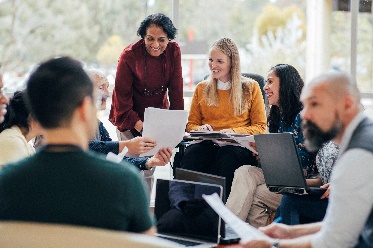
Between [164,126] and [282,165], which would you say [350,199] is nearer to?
[282,165]

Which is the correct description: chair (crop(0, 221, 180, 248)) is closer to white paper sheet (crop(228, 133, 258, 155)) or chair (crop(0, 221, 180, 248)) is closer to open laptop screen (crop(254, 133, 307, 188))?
open laptop screen (crop(254, 133, 307, 188))

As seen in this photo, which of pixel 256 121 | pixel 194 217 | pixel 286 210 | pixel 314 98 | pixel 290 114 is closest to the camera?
pixel 314 98

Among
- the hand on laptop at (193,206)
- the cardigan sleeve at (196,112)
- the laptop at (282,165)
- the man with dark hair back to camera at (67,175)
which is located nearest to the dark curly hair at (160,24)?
the cardigan sleeve at (196,112)

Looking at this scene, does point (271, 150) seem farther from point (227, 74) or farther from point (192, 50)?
point (192, 50)

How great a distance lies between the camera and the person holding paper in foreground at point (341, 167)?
1959 millimetres

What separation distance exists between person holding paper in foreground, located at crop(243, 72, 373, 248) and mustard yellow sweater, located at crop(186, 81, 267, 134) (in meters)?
2.04

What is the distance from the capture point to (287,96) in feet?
13.0

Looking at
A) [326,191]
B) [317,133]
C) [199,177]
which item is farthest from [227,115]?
[317,133]

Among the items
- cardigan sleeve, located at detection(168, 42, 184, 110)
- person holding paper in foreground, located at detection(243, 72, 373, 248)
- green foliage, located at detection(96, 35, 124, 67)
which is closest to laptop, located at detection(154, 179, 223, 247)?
person holding paper in foreground, located at detection(243, 72, 373, 248)

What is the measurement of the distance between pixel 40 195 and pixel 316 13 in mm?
4715

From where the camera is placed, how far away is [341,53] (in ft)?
19.1

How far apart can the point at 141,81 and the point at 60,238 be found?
3.16 metres

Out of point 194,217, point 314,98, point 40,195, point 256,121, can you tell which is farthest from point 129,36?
point 40,195

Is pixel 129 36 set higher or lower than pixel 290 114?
higher
